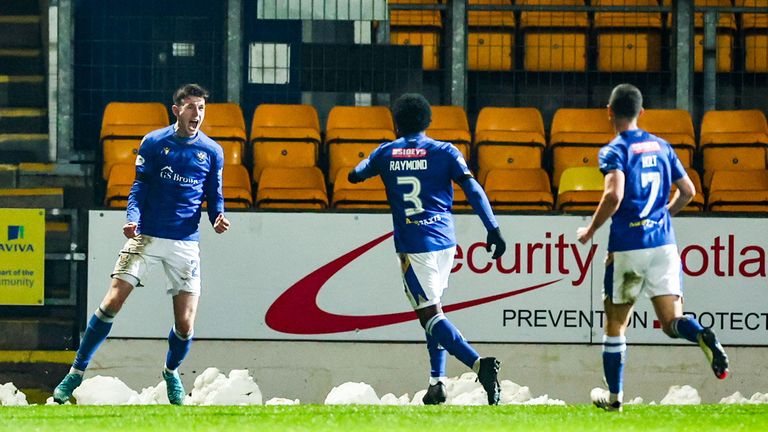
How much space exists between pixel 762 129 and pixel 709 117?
51 cm

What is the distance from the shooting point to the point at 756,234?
1120 cm

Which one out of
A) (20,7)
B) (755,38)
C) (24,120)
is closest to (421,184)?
(24,120)

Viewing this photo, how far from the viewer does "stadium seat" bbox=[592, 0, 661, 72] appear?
14891 mm

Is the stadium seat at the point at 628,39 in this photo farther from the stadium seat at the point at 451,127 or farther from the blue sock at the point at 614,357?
the blue sock at the point at 614,357

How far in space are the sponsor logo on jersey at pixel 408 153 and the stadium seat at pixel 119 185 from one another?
11.2 feet

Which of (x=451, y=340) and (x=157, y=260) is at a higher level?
(x=157, y=260)

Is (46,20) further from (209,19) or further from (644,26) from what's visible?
(644,26)

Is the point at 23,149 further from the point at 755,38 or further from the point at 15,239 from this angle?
the point at 755,38

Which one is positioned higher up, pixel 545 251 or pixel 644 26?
pixel 644 26

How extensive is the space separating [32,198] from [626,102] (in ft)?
20.3

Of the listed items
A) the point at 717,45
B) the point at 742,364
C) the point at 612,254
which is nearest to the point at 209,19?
the point at 717,45

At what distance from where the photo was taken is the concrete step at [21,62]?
47.3 feet

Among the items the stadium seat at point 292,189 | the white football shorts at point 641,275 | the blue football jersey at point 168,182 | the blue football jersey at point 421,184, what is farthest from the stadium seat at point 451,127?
the white football shorts at point 641,275

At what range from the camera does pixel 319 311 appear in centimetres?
1120
